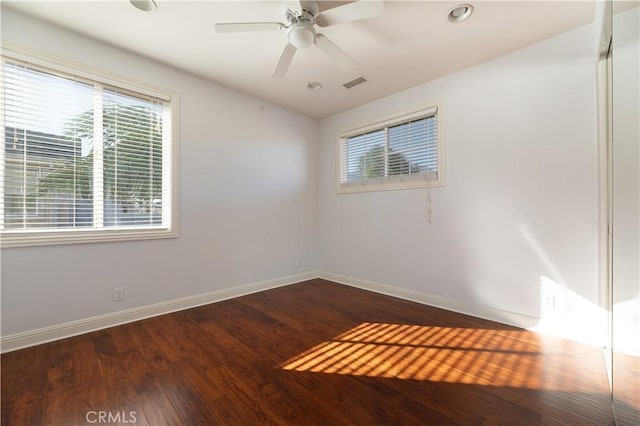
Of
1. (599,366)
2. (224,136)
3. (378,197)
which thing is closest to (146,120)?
(224,136)

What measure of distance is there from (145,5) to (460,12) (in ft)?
7.93

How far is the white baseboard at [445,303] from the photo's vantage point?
2.43m

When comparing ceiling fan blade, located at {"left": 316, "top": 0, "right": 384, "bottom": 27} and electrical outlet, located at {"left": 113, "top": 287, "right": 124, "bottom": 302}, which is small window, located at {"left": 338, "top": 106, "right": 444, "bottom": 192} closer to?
ceiling fan blade, located at {"left": 316, "top": 0, "right": 384, "bottom": 27}

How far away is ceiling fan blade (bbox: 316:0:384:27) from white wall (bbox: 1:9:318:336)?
6.10ft

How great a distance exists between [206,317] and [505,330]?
114 inches

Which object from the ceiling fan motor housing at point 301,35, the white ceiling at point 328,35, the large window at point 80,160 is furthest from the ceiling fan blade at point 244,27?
the large window at point 80,160

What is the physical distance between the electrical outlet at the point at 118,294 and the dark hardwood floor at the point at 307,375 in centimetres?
27

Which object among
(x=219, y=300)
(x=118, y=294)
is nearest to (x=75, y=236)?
(x=118, y=294)

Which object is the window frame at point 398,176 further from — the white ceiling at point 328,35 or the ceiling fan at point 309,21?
the ceiling fan at point 309,21

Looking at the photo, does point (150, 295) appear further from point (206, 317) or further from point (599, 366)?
point (599, 366)

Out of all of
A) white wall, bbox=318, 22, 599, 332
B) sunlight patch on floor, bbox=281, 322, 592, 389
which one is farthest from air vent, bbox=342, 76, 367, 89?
sunlight patch on floor, bbox=281, 322, 592, 389

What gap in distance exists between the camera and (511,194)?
98.9 inches

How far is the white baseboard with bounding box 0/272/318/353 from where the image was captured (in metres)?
2.02

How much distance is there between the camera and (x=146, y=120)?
2.71 metres
